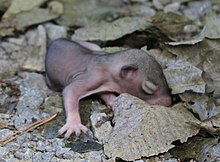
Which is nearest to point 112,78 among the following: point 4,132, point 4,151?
point 4,132

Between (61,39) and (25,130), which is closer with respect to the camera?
(25,130)

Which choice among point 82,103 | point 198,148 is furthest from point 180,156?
point 82,103

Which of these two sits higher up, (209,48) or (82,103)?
(209,48)

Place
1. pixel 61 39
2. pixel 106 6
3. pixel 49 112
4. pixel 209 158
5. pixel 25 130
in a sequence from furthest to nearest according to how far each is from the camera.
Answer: pixel 106 6 → pixel 61 39 → pixel 49 112 → pixel 25 130 → pixel 209 158

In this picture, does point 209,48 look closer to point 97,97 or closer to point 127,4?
point 97,97

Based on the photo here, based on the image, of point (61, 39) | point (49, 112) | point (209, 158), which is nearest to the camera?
point (209, 158)

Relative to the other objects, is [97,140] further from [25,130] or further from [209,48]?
[209,48]

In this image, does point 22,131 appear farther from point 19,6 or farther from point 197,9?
point 197,9
